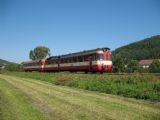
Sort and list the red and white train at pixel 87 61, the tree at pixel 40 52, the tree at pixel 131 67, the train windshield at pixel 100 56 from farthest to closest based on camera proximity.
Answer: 1. the tree at pixel 40 52
2. the tree at pixel 131 67
3. the red and white train at pixel 87 61
4. the train windshield at pixel 100 56

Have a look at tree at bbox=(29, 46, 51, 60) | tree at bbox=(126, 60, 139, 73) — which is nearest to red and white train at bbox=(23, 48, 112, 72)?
tree at bbox=(126, 60, 139, 73)

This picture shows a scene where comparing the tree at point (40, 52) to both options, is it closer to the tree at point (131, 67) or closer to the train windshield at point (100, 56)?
the tree at point (131, 67)

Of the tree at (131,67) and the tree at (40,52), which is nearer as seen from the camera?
the tree at (131,67)

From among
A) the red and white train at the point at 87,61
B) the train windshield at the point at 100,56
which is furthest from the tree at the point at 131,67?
the train windshield at the point at 100,56

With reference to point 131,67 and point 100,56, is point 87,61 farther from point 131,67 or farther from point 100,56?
point 131,67

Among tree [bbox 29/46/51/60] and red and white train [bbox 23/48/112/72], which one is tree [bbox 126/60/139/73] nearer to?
red and white train [bbox 23/48/112/72]

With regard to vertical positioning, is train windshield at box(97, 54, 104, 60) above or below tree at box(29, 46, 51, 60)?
below

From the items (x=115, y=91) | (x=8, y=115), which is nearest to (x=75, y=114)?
(x=8, y=115)

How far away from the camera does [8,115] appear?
11.3 m

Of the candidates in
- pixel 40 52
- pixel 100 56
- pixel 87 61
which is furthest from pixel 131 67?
pixel 40 52

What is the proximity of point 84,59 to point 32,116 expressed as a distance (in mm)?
29242

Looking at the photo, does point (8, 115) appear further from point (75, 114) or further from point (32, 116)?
point (75, 114)

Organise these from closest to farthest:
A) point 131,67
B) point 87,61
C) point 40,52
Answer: point 87,61 < point 131,67 < point 40,52

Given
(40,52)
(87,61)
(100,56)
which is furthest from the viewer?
(40,52)
